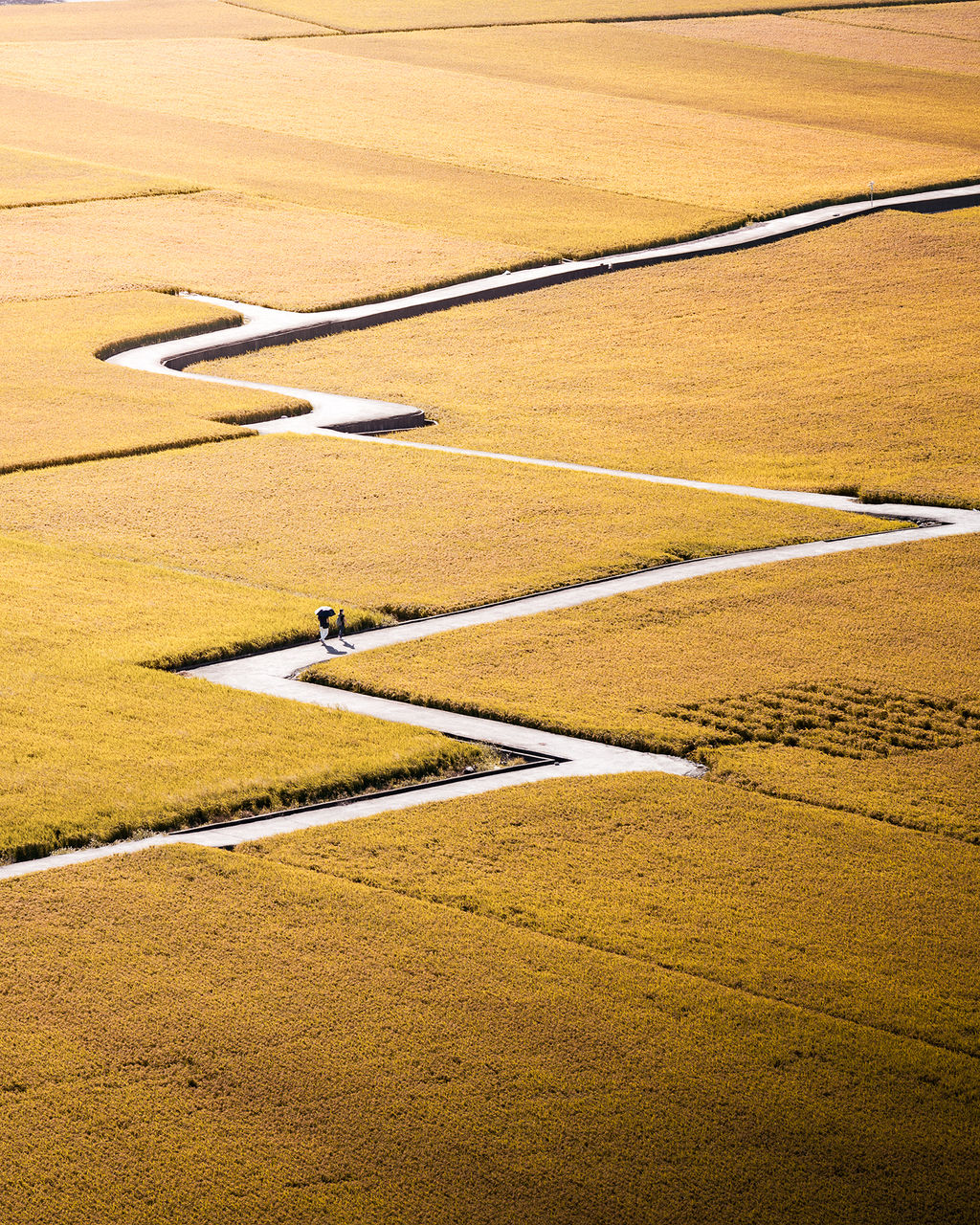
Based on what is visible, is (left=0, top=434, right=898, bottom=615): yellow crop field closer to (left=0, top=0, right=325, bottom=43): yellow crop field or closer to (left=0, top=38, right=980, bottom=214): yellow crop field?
(left=0, top=38, right=980, bottom=214): yellow crop field

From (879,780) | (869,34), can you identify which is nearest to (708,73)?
(869,34)

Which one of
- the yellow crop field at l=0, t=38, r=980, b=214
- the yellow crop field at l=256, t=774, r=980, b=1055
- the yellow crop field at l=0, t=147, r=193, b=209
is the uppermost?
the yellow crop field at l=0, t=38, r=980, b=214

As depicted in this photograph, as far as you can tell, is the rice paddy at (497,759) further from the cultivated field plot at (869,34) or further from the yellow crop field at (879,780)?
the cultivated field plot at (869,34)

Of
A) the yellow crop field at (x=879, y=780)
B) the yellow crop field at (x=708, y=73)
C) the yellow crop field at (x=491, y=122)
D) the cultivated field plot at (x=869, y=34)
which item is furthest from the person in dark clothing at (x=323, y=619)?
the cultivated field plot at (x=869, y=34)

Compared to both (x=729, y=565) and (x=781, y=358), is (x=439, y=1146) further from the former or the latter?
(x=781, y=358)

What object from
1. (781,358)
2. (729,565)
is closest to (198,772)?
(729,565)

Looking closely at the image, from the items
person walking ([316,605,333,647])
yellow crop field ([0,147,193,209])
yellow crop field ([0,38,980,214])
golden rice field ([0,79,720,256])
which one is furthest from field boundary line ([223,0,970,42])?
person walking ([316,605,333,647])
